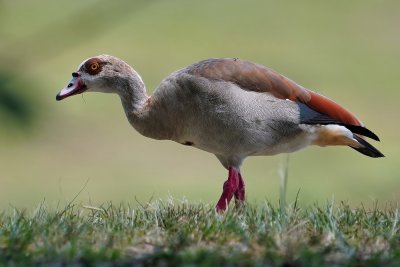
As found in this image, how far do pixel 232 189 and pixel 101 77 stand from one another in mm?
1112

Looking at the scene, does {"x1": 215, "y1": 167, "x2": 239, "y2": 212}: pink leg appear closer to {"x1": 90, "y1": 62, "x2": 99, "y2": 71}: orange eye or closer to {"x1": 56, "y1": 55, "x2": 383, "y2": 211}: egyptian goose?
{"x1": 56, "y1": 55, "x2": 383, "y2": 211}: egyptian goose

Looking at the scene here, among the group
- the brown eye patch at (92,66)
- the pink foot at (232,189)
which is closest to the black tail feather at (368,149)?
the pink foot at (232,189)

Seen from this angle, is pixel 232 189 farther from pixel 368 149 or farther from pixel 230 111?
pixel 368 149

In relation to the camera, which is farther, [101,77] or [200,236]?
[101,77]

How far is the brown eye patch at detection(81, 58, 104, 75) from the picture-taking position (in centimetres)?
607

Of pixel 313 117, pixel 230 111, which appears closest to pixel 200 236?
pixel 230 111

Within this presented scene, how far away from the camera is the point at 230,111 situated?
222 inches

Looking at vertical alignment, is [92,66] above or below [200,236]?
above

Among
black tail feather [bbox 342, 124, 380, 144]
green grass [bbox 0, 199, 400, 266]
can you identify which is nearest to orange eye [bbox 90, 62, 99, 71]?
green grass [bbox 0, 199, 400, 266]

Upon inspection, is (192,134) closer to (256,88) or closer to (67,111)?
(256,88)

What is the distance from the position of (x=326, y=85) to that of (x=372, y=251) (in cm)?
1536

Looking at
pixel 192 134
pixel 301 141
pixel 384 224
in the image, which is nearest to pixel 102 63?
pixel 192 134

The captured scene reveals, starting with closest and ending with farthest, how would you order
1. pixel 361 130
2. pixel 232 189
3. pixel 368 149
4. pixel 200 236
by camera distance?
pixel 200 236 → pixel 232 189 → pixel 361 130 → pixel 368 149

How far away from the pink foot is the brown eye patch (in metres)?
1.06
